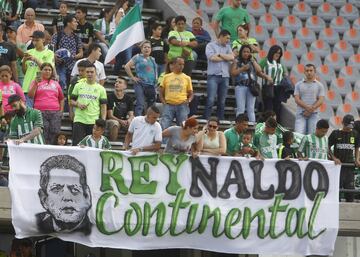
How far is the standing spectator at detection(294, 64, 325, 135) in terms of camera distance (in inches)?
819

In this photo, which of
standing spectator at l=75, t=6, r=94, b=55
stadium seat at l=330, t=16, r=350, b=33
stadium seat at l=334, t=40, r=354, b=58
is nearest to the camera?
standing spectator at l=75, t=6, r=94, b=55

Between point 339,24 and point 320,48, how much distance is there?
38.7 inches

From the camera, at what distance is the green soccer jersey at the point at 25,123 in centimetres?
1755

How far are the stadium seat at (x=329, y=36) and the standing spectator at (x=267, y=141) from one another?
8.44 m

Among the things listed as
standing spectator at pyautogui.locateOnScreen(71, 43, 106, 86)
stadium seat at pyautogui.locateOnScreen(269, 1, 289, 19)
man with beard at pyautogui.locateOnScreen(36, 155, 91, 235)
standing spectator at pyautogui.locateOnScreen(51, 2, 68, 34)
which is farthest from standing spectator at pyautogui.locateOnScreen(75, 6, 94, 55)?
stadium seat at pyautogui.locateOnScreen(269, 1, 289, 19)

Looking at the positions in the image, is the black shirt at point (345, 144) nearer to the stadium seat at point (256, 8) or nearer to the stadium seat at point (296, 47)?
the stadium seat at point (296, 47)

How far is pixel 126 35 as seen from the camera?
21.0m

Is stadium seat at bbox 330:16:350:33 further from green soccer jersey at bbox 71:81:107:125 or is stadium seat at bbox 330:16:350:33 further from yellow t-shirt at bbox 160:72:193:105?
green soccer jersey at bbox 71:81:107:125

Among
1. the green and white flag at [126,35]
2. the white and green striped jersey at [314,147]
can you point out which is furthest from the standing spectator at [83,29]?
the white and green striped jersey at [314,147]

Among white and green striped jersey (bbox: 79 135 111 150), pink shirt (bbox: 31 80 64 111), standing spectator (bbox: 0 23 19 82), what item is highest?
standing spectator (bbox: 0 23 19 82)

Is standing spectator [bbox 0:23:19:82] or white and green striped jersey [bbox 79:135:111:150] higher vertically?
standing spectator [bbox 0:23:19:82]

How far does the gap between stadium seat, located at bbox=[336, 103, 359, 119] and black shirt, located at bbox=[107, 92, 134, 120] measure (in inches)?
256

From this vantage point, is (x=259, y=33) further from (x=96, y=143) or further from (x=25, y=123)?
(x=25, y=123)

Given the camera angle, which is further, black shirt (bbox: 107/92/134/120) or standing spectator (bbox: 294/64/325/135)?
standing spectator (bbox: 294/64/325/135)
